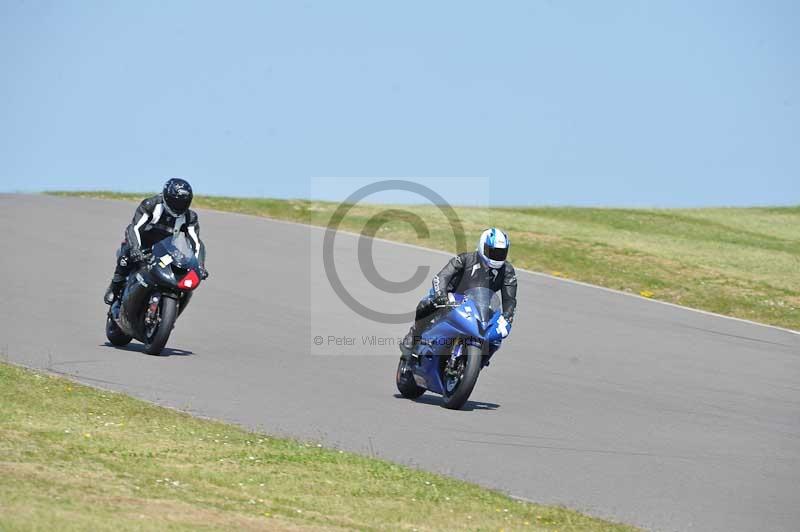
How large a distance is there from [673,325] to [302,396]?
10.1 m

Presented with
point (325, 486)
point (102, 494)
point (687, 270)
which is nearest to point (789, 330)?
point (687, 270)

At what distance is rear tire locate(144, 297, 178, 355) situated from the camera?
607 inches

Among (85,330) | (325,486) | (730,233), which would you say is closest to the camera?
(325,486)

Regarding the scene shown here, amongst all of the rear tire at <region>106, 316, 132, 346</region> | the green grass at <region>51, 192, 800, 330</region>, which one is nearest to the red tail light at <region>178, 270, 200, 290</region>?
the rear tire at <region>106, 316, 132, 346</region>

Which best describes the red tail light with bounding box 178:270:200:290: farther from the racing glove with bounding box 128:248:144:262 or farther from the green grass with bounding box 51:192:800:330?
the green grass with bounding box 51:192:800:330

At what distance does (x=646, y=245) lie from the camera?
34.3 metres

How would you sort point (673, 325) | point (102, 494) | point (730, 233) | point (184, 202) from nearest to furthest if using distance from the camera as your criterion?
1. point (102, 494)
2. point (184, 202)
3. point (673, 325)
4. point (730, 233)

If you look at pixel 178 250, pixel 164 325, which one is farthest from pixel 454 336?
pixel 178 250

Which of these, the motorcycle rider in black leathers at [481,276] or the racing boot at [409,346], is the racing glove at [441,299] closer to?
the motorcycle rider in black leathers at [481,276]

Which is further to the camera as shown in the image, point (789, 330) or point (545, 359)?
point (789, 330)

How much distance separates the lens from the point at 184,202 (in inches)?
626

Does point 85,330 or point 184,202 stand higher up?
point 184,202

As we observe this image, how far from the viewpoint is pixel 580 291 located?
995 inches

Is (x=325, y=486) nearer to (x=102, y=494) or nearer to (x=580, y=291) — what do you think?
(x=102, y=494)
